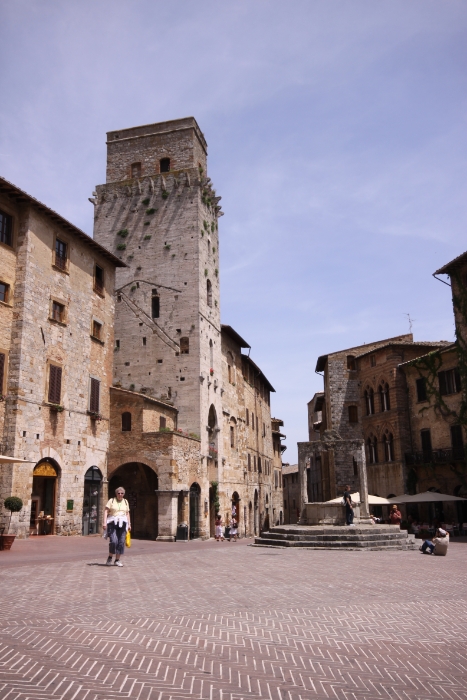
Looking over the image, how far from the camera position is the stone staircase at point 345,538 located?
60.5ft

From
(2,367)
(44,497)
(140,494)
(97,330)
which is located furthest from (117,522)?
(140,494)

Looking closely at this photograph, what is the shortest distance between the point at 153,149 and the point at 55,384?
20054 mm

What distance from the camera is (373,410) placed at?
133ft

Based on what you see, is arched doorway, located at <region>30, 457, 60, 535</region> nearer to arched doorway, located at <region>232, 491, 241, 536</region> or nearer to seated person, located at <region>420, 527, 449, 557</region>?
seated person, located at <region>420, 527, 449, 557</region>

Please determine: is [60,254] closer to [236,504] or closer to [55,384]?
[55,384]

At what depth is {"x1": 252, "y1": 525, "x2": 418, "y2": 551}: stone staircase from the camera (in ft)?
60.5

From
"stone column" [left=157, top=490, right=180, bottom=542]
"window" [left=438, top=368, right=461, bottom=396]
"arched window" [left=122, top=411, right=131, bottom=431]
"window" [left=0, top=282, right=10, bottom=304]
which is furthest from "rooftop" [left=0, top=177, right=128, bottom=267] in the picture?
"window" [left=438, top=368, right=461, bottom=396]

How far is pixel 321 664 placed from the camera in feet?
17.9

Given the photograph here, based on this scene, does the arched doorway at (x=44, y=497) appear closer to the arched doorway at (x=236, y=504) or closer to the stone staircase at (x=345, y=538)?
the stone staircase at (x=345, y=538)

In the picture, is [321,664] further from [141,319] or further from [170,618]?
[141,319]

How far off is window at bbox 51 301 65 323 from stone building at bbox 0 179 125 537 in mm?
43

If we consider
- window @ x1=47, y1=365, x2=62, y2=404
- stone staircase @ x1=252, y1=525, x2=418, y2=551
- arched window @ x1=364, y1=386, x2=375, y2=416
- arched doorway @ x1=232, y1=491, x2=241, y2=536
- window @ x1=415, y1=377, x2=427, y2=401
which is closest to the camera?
stone staircase @ x1=252, y1=525, x2=418, y2=551

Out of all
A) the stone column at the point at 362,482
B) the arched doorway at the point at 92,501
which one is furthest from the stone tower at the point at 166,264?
the stone column at the point at 362,482

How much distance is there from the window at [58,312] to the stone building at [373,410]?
19.9 meters
